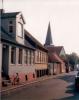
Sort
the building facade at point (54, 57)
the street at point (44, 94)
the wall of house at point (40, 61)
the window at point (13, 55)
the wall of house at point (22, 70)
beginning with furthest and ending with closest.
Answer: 1. the building facade at point (54, 57)
2. the wall of house at point (40, 61)
3. the window at point (13, 55)
4. the wall of house at point (22, 70)
5. the street at point (44, 94)

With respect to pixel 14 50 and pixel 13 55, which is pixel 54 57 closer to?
pixel 14 50

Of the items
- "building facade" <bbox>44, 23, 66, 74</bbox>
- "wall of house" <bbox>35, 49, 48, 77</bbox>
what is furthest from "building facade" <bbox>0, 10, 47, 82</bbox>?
"building facade" <bbox>44, 23, 66, 74</bbox>

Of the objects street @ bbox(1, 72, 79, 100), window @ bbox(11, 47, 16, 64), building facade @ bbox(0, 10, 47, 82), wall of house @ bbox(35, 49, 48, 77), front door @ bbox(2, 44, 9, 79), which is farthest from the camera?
wall of house @ bbox(35, 49, 48, 77)

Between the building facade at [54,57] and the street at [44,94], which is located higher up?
the building facade at [54,57]

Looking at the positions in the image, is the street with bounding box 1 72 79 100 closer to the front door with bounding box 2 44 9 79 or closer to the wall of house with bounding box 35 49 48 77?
the front door with bounding box 2 44 9 79

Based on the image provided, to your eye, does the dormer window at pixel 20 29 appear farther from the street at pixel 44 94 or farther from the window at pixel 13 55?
the street at pixel 44 94

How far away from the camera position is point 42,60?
1804 inches

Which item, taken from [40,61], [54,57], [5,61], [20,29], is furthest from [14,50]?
[54,57]

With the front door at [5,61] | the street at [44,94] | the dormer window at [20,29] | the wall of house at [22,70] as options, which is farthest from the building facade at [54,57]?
the street at [44,94]

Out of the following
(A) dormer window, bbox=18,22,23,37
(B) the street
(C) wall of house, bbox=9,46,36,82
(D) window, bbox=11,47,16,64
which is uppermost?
(A) dormer window, bbox=18,22,23,37

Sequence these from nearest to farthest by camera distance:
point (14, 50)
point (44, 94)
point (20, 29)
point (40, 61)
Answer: point (44, 94)
point (14, 50)
point (20, 29)
point (40, 61)

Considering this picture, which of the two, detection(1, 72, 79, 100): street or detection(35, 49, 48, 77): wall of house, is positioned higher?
detection(35, 49, 48, 77): wall of house

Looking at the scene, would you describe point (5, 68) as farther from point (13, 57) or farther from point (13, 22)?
point (13, 22)

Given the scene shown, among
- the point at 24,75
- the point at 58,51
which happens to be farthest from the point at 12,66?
the point at 58,51
